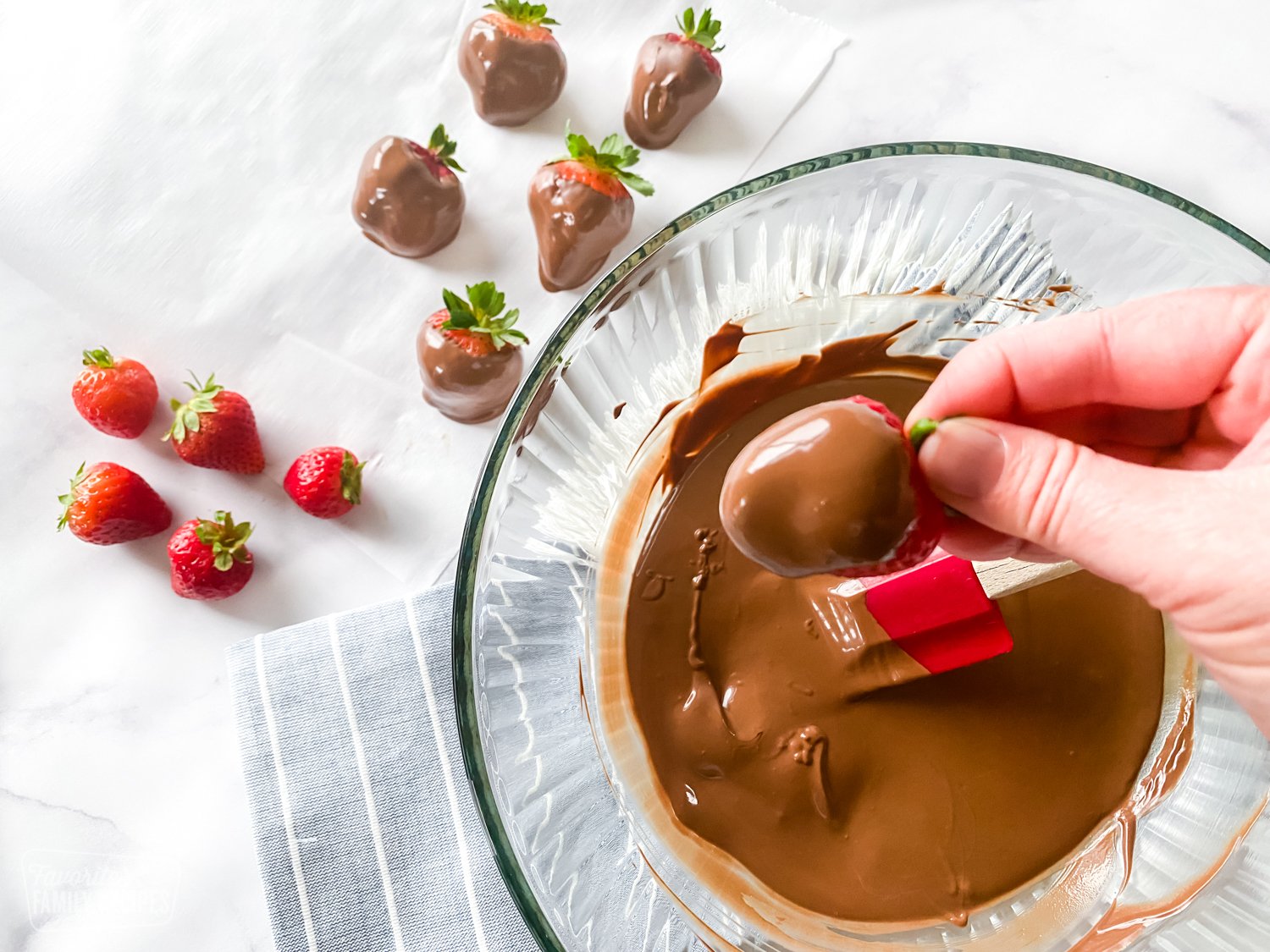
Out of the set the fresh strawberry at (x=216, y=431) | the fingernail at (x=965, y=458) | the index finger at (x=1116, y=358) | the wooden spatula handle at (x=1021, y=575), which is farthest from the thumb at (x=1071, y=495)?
the fresh strawberry at (x=216, y=431)

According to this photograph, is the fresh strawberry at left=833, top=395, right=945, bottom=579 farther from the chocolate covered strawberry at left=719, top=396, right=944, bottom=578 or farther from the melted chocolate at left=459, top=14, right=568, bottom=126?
the melted chocolate at left=459, top=14, right=568, bottom=126

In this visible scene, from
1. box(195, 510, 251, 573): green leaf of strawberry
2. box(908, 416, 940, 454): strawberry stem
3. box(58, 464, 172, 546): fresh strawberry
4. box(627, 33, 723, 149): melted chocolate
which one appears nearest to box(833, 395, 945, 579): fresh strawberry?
box(908, 416, 940, 454): strawberry stem

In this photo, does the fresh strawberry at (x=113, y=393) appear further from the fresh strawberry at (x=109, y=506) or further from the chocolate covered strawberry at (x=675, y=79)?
the chocolate covered strawberry at (x=675, y=79)

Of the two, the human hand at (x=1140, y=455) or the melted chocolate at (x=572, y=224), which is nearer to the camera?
the human hand at (x=1140, y=455)

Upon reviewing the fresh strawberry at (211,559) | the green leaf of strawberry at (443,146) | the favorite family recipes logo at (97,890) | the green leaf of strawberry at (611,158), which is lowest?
the favorite family recipes logo at (97,890)

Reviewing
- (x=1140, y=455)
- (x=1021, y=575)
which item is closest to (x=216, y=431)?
(x=1021, y=575)

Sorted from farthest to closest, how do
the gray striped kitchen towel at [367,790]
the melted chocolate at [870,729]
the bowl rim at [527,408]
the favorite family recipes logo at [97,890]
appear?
the favorite family recipes logo at [97,890], the gray striped kitchen towel at [367,790], the melted chocolate at [870,729], the bowl rim at [527,408]

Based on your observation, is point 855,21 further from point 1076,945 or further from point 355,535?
point 1076,945

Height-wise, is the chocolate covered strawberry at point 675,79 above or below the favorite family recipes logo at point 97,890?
above

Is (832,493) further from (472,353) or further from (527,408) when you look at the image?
(472,353)
